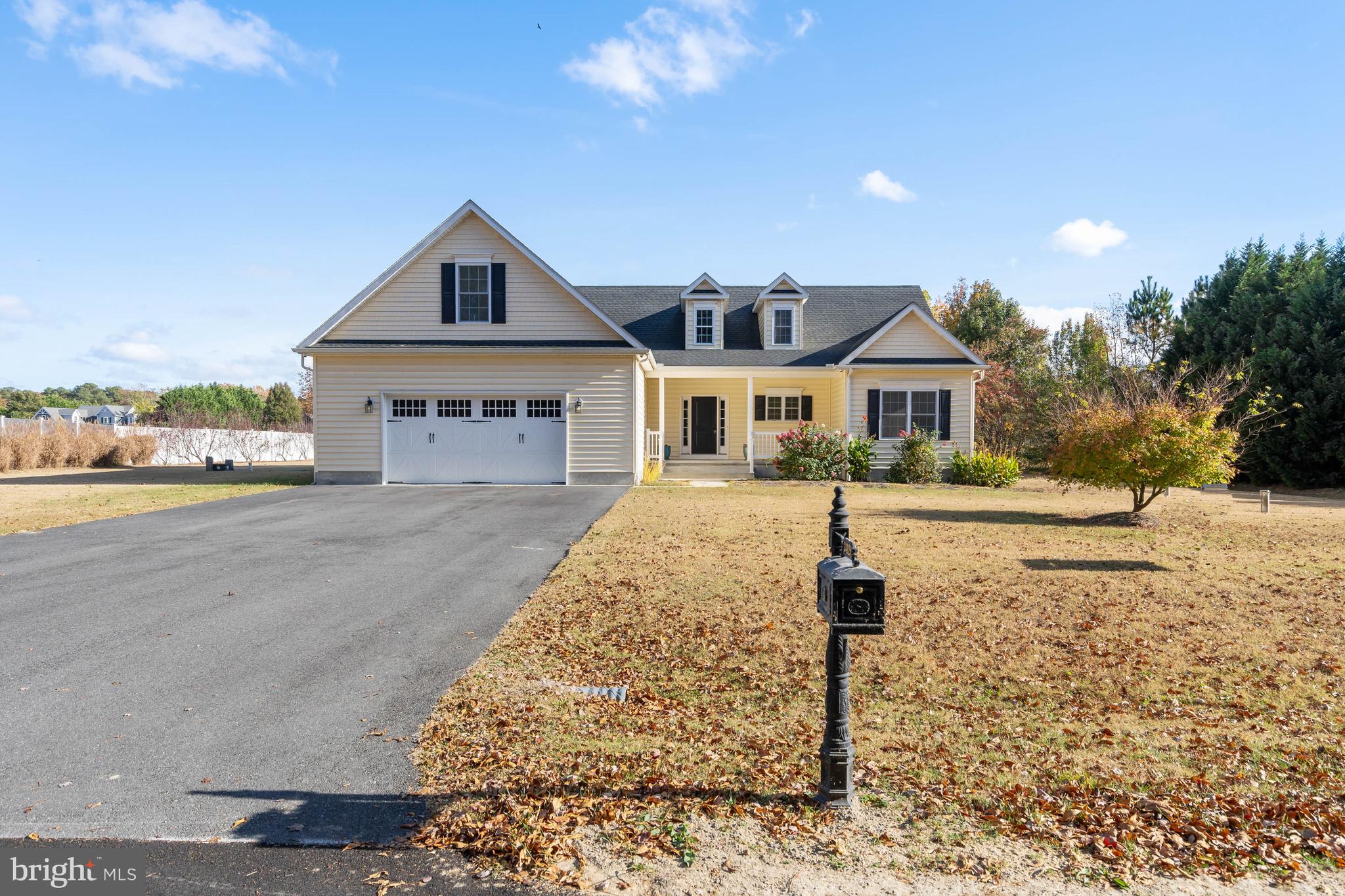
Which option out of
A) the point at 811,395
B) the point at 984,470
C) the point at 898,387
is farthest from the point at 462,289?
the point at 984,470

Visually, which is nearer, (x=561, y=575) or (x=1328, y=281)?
(x=561, y=575)

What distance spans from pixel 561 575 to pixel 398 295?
1362 centimetres

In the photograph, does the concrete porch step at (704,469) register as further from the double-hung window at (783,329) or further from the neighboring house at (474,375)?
the double-hung window at (783,329)

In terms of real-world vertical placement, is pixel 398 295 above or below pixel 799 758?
above

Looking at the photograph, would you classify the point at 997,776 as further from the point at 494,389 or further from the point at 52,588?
the point at 494,389

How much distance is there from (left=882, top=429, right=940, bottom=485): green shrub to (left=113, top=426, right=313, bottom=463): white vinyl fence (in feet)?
82.2

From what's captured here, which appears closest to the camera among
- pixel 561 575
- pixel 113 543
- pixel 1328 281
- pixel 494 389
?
pixel 561 575

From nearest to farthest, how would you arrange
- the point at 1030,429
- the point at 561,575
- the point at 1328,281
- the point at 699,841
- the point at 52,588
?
the point at 699,841
the point at 52,588
the point at 561,575
the point at 1328,281
the point at 1030,429

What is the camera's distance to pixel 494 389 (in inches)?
768

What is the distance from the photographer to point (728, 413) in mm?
25281

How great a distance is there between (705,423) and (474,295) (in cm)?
895

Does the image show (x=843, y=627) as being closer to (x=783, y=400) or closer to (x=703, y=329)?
(x=703, y=329)

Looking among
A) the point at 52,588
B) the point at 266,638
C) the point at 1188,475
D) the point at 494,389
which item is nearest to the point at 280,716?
the point at 266,638

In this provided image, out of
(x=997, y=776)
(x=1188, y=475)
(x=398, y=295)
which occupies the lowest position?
(x=997, y=776)
